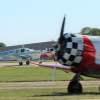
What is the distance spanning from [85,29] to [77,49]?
93455mm

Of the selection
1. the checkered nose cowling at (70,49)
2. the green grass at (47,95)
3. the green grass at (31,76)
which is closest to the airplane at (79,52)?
the checkered nose cowling at (70,49)

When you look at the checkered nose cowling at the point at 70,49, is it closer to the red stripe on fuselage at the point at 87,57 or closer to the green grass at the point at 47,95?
the red stripe on fuselage at the point at 87,57

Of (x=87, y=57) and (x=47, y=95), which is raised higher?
(x=87, y=57)

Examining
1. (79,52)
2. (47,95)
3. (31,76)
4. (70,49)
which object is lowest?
(31,76)

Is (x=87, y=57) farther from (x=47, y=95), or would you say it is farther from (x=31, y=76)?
(x=31, y=76)

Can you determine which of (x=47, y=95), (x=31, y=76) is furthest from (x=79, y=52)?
(x=31, y=76)

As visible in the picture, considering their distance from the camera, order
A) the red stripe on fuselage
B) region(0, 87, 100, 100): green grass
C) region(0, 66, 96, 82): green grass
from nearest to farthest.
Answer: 1. region(0, 87, 100, 100): green grass
2. the red stripe on fuselage
3. region(0, 66, 96, 82): green grass

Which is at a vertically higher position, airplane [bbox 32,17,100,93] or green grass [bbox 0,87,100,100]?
airplane [bbox 32,17,100,93]

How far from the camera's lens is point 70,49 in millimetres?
9945

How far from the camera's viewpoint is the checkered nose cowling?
9961mm

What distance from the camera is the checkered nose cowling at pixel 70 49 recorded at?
9961mm

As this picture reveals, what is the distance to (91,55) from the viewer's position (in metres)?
10.2

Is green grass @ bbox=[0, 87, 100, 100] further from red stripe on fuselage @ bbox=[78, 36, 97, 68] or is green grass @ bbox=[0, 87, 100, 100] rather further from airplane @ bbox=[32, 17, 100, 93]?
red stripe on fuselage @ bbox=[78, 36, 97, 68]

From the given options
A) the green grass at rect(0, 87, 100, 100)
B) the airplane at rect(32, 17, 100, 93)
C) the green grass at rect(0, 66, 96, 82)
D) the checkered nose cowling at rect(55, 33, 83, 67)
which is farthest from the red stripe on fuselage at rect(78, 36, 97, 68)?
the green grass at rect(0, 66, 96, 82)
